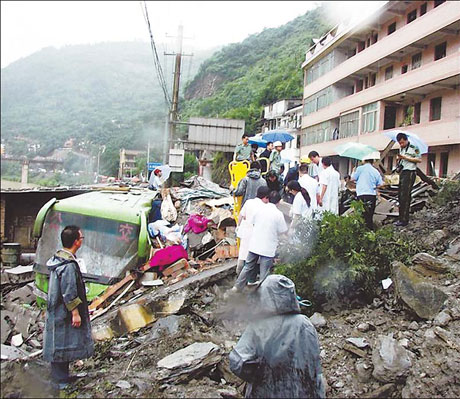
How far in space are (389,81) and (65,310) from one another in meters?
17.5

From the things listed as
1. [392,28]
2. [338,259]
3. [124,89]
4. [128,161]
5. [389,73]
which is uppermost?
[124,89]

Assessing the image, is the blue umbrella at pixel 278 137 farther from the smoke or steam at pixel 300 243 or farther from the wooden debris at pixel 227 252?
the smoke or steam at pixel 300 243

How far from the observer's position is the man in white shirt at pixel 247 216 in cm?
586

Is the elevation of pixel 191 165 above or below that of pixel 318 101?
below

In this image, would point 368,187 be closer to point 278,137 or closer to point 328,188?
point 328,188

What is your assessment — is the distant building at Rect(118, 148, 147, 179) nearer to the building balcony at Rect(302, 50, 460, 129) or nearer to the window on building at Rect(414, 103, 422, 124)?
the building balcony at Rect(302, 50, 460, 129)

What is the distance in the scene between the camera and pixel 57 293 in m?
3.97

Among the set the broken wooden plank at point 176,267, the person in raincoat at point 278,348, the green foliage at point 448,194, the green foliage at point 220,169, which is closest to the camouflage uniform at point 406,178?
the green foliage at point 448,194

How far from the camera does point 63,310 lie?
3998mm

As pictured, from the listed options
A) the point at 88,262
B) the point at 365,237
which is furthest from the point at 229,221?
the point at 365,237

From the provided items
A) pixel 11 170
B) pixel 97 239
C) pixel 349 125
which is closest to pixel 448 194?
pixel 97 239

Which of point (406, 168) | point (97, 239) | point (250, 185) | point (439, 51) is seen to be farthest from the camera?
point (439, 51)

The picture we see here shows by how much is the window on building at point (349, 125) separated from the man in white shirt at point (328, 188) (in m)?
9.43

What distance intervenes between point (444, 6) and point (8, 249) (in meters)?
15.6
